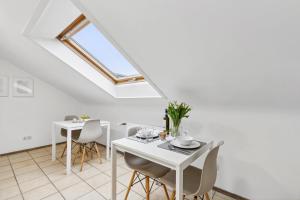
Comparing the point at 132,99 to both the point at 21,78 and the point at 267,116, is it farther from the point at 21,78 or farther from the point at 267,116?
the point at 21,78

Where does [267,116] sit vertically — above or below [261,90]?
below

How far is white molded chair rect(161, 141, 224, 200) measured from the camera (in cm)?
120

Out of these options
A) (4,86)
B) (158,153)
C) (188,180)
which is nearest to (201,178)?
(188,180)

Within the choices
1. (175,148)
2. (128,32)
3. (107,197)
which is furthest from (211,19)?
(107,197)

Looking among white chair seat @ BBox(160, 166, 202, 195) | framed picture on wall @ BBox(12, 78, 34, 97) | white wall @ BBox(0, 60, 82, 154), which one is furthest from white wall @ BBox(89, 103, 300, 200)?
framed picture on wall @ BBox(12, 78, 34, 97)

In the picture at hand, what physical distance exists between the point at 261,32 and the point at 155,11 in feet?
2.33

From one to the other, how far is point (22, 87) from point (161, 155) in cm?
338

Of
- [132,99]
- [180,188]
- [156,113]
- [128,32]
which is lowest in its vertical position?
[180,188]

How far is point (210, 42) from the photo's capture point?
119 cm

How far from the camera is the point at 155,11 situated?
1.14 m

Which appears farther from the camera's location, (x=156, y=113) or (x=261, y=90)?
(x=156, y=113)

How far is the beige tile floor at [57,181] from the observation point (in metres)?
1.87

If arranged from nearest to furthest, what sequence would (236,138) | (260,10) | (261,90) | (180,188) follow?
(260,10) → (180,188) → (261,90) → (236,138)

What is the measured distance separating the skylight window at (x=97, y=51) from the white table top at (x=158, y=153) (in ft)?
3.57
